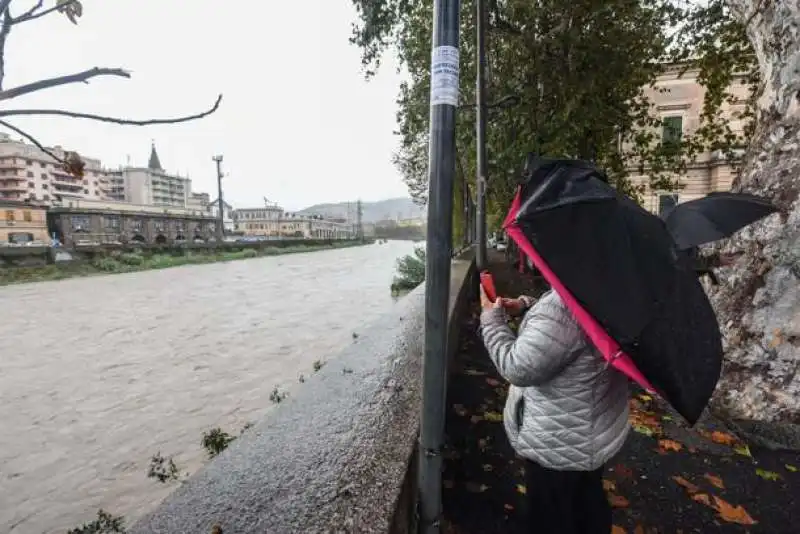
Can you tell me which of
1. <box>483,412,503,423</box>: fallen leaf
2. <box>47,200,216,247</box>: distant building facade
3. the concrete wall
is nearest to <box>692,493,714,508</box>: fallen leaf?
<box>483,412,503,423</box>: fallen leaf

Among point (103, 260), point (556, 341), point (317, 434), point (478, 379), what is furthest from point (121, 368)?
point (103, 260)

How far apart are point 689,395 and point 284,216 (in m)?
130

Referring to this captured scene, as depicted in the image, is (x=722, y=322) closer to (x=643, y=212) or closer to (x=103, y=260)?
(x=643, y=212)

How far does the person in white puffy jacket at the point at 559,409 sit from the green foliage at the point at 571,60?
6393mm

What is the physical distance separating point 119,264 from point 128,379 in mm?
26905

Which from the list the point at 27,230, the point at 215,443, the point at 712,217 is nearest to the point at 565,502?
the point at 712,217

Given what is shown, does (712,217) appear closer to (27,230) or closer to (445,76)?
(445,76)

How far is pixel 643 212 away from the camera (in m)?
1.49

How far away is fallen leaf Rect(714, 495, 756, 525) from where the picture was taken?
2.41m

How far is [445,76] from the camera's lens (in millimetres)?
1318

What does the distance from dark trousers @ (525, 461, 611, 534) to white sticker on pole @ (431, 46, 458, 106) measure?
1.52 m

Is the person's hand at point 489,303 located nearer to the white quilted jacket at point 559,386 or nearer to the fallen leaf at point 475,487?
the white quilted jacket at point 559,386

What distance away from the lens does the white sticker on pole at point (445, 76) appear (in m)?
1.32

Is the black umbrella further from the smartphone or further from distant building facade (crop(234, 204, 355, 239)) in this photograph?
distant building facade (crop(234, 204, 355, 239))
